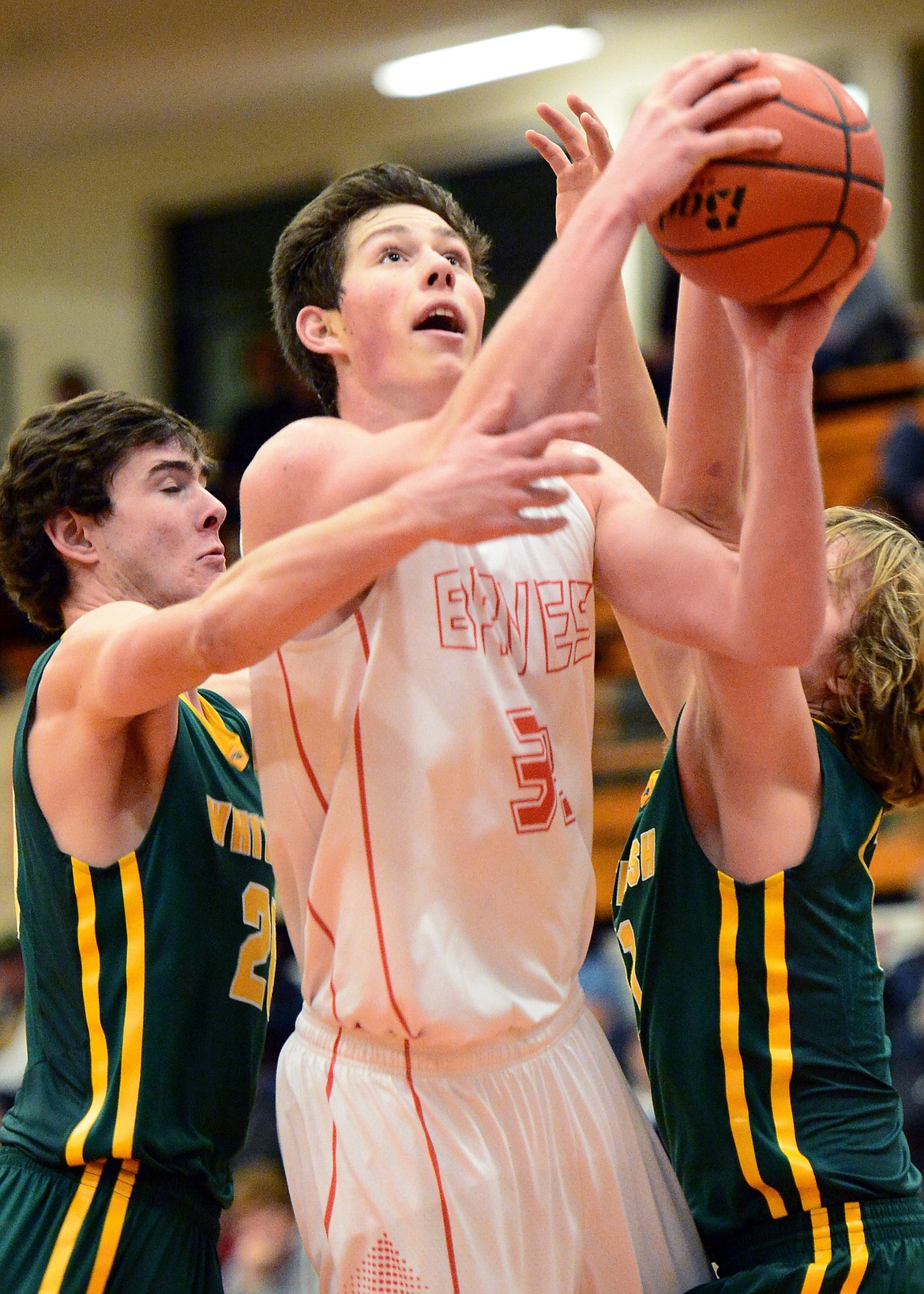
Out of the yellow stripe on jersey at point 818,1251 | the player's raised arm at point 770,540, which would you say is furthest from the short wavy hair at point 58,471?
the yellow stripe on jersey at point 818,1251

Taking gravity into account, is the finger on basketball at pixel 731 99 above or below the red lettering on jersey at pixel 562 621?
above

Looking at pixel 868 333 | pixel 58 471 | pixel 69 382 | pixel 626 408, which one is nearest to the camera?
pixel 626 408

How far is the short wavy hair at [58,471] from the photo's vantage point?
326 centimetres

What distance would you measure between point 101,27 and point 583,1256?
9.01 metres

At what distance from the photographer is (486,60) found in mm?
10750

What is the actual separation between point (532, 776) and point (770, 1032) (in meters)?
0.64

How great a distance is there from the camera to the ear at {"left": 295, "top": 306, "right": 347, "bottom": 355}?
9.13 feet

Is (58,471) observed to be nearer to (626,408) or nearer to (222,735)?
(222,735)

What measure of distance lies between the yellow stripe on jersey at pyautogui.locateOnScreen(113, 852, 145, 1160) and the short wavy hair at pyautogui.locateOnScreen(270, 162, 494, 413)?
3.16 feet

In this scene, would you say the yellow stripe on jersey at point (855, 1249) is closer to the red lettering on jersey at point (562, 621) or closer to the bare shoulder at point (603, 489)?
the red lettering on jersey at point (562, 621)

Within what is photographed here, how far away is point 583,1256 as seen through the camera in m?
2.63

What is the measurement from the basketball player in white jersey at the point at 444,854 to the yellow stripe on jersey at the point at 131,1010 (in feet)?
1.05

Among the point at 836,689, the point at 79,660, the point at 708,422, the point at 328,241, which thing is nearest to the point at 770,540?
the point at 708,422

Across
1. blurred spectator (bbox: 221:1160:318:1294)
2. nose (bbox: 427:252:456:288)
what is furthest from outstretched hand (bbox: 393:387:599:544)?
blurred spectator (bbox: 221:1160:318:1294)
